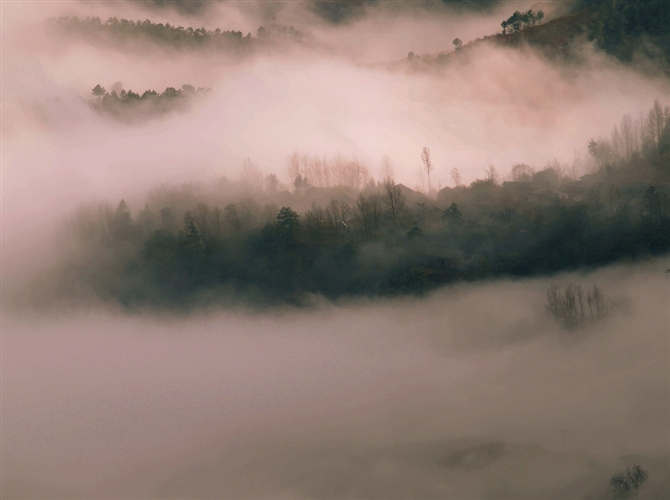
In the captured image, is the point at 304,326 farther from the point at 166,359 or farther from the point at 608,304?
the point at 608,304

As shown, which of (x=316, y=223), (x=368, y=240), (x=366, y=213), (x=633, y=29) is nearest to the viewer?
(x=368, y=240)

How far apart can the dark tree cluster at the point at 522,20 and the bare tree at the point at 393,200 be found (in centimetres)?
6549

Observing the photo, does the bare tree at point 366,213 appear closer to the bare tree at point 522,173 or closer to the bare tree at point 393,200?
the bare tree at point 393,200

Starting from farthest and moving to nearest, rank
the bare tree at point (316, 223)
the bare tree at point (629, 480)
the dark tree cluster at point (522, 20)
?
the dark tree cluster at point (522, 20) → the bare tree at point (316, 223) → the bare tree at point (629, 480)

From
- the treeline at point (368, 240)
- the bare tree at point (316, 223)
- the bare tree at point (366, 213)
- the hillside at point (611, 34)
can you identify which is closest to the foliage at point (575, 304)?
the treeline at point (368, 240)

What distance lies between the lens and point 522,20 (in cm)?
19562

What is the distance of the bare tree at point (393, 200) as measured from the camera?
155 metres

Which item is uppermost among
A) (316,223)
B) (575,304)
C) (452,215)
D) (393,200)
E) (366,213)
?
(393,200)

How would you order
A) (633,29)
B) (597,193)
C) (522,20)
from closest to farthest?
1. (597,193)
2. (633,29)
3. (522,20)

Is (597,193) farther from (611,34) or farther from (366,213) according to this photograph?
(611,34)

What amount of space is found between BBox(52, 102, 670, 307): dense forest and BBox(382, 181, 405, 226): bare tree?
0.32m

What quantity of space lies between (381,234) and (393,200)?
1144 cm

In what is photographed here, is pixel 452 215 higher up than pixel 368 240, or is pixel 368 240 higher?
pixel 452 215

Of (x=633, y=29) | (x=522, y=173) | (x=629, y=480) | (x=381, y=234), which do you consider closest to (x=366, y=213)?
(x=381, y=234)
